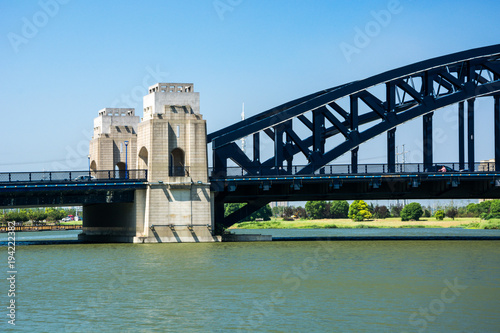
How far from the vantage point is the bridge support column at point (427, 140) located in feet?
285

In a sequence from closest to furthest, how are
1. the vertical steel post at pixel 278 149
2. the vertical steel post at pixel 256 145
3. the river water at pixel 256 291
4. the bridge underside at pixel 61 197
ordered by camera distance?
1. the river water at pixel 256 291
2. the bridge underside at pixel 61 197
3. the vertical steel post at pixel 278 149
4. the vertical steel post at pixel 256 145

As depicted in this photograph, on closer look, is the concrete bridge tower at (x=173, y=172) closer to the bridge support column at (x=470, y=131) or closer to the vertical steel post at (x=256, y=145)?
the vertical steel post at (x=256, y=145)

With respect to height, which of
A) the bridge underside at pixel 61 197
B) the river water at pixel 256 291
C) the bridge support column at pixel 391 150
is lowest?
the river water at pixel 256 291

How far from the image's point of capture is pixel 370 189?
8681cm

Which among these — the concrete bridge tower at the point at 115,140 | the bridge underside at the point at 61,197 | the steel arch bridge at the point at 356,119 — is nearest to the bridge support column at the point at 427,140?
the steel arch bridge at the point at 356,119

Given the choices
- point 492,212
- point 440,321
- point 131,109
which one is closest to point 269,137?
point 131,109

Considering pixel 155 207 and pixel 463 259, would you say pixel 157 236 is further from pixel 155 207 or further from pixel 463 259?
pixel 463 259

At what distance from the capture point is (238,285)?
43969mm

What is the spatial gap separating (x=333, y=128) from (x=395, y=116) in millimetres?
8494

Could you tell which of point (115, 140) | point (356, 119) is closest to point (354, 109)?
point (356, 119)

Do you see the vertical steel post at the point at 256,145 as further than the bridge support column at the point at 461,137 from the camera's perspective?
Yes

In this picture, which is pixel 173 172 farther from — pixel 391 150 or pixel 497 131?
pixel 497 131

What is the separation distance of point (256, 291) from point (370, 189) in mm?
47127

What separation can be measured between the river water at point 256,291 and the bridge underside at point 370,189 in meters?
17.3
